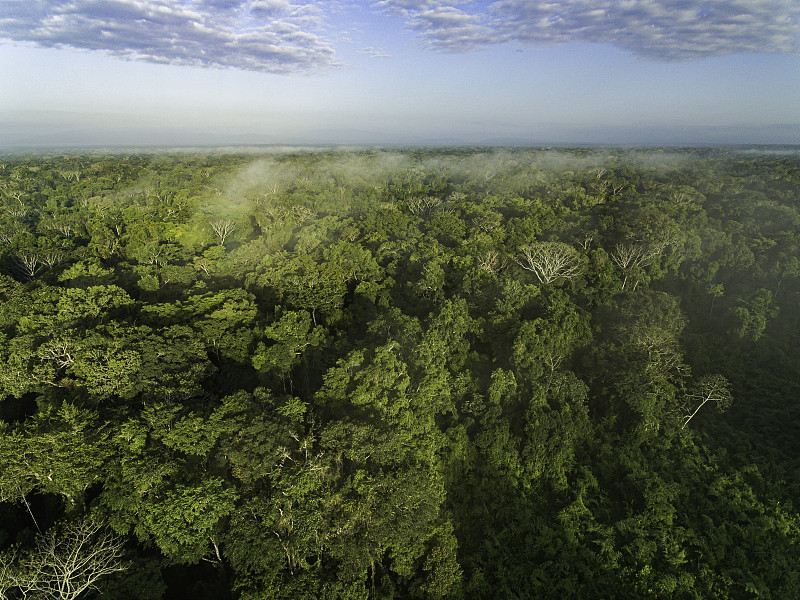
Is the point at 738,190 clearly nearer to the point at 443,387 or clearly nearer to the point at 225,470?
the point at 443,387

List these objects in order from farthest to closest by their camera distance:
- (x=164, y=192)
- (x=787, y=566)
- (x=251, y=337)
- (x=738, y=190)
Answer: (x=164, y=192) < (x=738, y=190) < (x=251, y=337) < (x=787, y=566)

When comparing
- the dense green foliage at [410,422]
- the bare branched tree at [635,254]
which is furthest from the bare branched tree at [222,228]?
the bare branched tree at [635,254]

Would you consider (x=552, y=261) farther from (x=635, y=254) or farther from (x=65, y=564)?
(x=65, y=564)

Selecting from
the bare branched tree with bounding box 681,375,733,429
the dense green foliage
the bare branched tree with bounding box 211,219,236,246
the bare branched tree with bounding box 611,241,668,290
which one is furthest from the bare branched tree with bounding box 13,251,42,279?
the bare branched tree with bounding box 611,241,668,290

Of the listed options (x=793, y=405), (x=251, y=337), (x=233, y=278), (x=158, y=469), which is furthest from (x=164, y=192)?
(x=793, y=405)

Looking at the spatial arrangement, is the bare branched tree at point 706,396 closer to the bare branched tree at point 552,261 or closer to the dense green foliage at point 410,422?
the dense green foliage at point 410,422

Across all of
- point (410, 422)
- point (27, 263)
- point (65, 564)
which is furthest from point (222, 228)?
point (65, 564)

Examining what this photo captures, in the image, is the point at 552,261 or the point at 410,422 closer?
the point at 410,422
